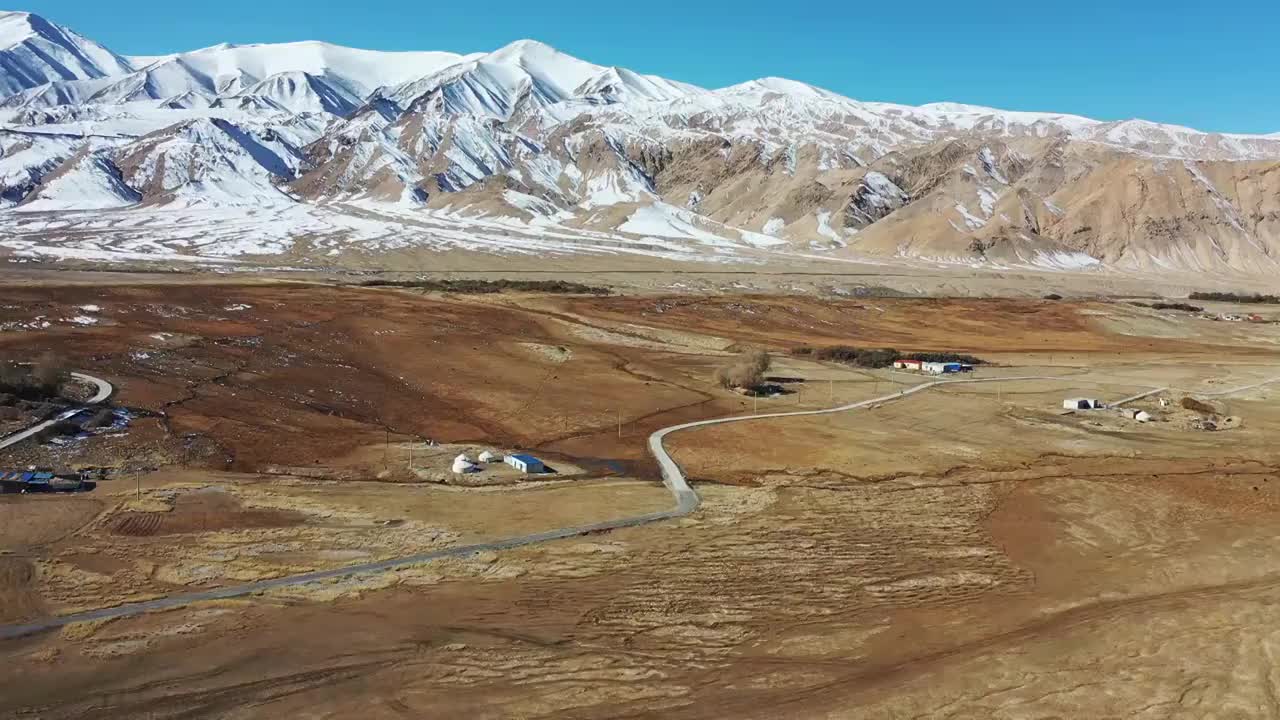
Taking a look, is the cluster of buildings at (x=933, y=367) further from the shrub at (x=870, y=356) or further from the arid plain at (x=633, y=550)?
the arid plain at (x=633, y=550)

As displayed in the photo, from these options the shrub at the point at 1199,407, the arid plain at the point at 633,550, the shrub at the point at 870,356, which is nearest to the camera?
the arid plain at the point at 633,550

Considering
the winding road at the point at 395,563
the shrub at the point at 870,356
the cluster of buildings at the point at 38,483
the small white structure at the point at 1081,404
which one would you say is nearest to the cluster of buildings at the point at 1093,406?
the small white structure at the point at 1081,404

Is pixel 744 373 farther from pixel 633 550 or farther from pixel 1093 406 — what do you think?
pixel 633 550

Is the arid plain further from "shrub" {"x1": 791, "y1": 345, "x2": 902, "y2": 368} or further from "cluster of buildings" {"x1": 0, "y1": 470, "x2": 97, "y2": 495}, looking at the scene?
"shrub" {"x1": 791, "y1": 345, "x2": 902, "y2": 368}

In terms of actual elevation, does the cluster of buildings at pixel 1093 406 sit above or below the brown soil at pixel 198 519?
above

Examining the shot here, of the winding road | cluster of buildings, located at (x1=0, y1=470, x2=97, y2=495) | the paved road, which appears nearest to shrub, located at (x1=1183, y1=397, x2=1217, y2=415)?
the winding road

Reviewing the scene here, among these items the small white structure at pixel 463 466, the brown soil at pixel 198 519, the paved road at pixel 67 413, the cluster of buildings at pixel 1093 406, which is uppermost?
the cluster of buildings at pixel 1093 406
